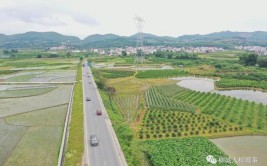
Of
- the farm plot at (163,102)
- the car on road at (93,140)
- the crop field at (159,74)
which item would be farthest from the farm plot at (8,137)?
the crop field at (159,74)

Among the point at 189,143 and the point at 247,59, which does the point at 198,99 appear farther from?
the point at 247,59

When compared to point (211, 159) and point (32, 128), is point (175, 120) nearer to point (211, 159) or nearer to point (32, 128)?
point (211, 159)

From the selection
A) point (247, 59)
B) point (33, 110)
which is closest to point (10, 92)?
point (33, 110)

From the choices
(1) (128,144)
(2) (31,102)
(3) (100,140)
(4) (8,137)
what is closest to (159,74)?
(2) (31,102)

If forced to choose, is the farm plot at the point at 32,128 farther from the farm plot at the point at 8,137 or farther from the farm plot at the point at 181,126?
the farm plot at the point at 181,126

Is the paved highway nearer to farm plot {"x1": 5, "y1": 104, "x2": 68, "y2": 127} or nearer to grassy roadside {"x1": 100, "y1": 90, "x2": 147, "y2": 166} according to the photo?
grassy roadside {"x1": 100, "y1": 90, "x2": 147, "y2": 166}
